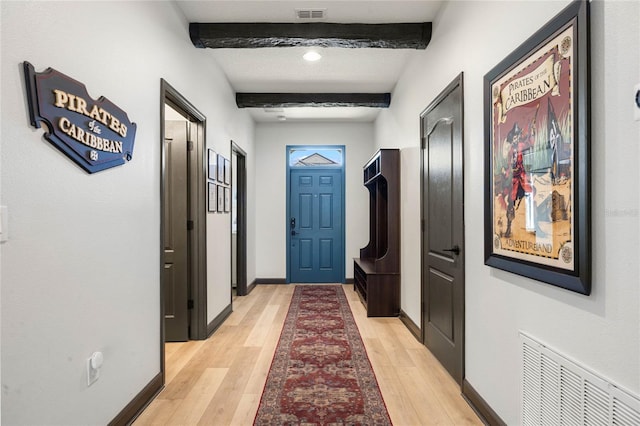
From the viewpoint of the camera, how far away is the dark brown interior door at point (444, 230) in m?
2.59

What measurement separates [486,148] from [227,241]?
3234 mm

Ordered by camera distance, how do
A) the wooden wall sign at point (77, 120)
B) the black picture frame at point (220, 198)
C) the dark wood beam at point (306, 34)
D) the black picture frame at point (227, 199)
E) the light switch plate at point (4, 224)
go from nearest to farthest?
the light switch plate at point (4, 224) < the wooden wall sign at point (77, 120) < the dark wood beam at point (306, 34) < the black picture frame at point (220, 198) < the black picture frame at point (227, 199)

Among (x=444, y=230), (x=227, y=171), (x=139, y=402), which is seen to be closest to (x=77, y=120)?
(x=139, y=402)

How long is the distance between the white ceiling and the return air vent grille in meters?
2.70

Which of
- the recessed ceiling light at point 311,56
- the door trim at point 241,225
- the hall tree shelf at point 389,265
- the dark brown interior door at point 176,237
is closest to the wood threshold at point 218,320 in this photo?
the dark brown interior door at point 176,237

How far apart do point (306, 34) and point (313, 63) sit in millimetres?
903

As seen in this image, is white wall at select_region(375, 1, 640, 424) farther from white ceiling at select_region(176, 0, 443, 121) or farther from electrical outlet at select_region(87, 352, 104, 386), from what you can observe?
electrical outlet at select_region(87, 352, 104, 386)

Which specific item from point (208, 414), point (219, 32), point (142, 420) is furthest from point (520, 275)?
point (219, 32)

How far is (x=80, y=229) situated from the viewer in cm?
169

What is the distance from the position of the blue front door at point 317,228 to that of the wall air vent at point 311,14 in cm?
358

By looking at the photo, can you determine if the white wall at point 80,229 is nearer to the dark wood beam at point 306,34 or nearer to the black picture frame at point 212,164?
the dark wood beam at point 306,34

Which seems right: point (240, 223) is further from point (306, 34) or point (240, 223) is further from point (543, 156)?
point (543, 156)

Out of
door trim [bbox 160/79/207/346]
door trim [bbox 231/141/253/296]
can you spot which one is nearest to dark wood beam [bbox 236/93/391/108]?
door trim [bbox 231/141/253/296]

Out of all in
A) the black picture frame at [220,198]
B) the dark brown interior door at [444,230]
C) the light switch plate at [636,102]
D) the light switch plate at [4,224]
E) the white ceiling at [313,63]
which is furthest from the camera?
the black picture frame at [220,198]
